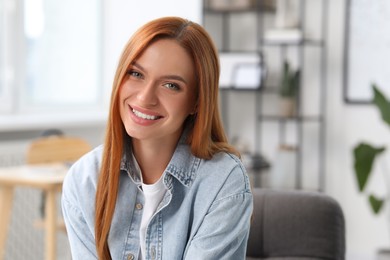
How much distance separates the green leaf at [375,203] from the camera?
153 inches

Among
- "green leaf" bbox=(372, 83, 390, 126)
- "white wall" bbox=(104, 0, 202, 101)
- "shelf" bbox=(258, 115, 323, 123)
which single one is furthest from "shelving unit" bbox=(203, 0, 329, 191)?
"green leaf" bbox=(372, 83, 390, 126)

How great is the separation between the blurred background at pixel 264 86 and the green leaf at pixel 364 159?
1.40 ft

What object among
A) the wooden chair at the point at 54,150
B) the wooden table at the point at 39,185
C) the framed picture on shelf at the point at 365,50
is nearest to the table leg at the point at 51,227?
the wooden table at the point at 39,185

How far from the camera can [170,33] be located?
1431 millimetres

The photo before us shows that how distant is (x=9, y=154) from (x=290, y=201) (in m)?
2.44

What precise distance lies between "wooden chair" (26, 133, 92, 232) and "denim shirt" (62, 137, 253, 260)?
2.16 m

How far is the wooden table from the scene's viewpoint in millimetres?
3258

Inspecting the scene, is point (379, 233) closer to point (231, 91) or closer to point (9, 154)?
point (231, 91)

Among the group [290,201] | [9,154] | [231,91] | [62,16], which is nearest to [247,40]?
[231,91]

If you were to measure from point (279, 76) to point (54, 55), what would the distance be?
1.38 meters

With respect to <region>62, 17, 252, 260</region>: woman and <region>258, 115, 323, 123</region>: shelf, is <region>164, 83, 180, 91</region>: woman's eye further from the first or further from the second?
<region>258, 115, 323, 123</region>: shelf

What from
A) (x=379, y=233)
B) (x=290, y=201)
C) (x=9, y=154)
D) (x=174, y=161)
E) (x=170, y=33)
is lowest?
(x=379, y=233)

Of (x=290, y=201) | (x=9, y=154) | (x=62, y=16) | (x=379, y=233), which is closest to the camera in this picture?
(x=290, y=201)

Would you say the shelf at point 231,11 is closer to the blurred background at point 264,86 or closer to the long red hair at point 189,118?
the blurred background at point 264,86
